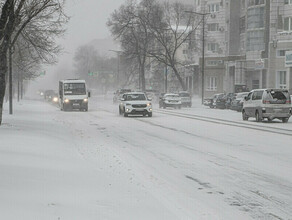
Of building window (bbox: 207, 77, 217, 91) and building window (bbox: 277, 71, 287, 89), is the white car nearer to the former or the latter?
building window (bbox: 277, 71, 287, 89)

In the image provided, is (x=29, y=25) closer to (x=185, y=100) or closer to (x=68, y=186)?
(x=68, y=186)

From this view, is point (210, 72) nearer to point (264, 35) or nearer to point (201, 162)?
point (264, 35)

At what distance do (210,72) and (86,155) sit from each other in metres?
67.5

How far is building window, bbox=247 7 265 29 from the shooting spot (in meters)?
64.4

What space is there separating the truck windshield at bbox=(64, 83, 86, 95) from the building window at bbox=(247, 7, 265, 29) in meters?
31.1

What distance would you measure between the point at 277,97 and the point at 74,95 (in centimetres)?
1890

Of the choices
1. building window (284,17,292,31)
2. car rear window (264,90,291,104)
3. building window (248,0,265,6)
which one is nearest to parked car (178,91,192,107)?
building window (284,17,292,31)

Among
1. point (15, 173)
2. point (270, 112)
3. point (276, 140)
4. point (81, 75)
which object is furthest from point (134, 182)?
point (81, 75)

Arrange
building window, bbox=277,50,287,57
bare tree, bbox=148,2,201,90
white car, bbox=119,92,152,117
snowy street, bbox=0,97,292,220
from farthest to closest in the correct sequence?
bare tree, bbox=148,2,201,90, building window, bbox=277,50,287,57, white car, bbox=119,92,152,117, snowy street, bbox=0,97,292,220

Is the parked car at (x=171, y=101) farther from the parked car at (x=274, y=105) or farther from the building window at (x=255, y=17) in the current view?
the parked car at (x=274, y=105)

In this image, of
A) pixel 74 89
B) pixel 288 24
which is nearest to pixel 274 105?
pixel 74 89

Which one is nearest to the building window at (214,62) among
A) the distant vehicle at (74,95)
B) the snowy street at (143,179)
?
the distant vehicle at (74,95)

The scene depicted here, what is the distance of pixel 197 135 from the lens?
19094 millimetres

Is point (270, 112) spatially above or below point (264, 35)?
below
